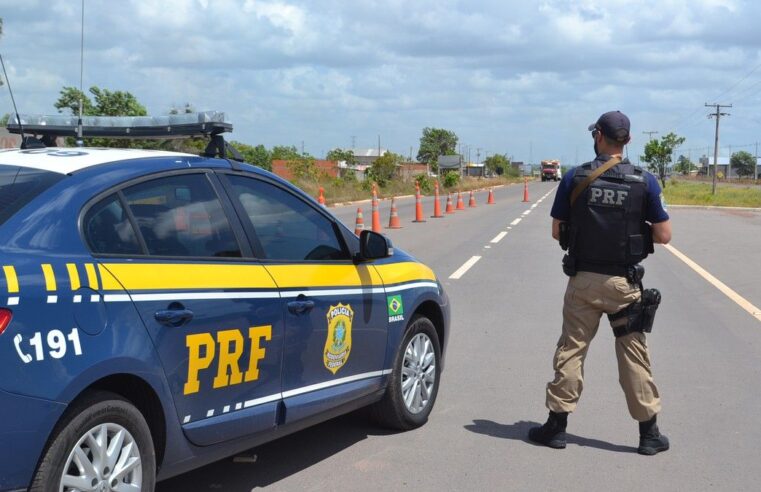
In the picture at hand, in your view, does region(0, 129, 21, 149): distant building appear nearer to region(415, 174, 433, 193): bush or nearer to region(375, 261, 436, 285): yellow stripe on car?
region(375, 261, 436, 285): yellow stripe on car

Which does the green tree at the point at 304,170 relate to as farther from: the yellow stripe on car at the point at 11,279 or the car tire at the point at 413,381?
the yellow stripe on car at the point at 11,279

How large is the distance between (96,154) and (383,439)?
2543 mm

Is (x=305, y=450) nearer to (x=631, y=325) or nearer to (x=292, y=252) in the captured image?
(x=292, y=252)

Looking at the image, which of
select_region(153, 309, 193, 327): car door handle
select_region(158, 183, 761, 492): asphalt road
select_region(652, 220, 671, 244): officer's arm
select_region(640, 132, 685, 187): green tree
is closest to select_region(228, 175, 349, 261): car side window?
select_region(153, 309, 193, 327): car door handle

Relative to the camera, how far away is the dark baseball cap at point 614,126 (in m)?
5.54

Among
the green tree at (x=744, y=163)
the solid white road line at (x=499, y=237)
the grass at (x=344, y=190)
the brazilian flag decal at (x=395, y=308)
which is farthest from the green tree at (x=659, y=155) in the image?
the green tree at (x=744, y=163)

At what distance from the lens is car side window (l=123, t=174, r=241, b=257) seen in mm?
4055

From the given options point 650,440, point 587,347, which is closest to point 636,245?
point 587,347

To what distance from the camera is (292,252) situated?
4902 millimetres

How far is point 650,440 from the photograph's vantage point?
18.3ft

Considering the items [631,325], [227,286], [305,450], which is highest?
[227,286]

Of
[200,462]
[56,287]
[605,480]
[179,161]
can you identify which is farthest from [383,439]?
[56,287]

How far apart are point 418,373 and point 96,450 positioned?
2711 millimetres

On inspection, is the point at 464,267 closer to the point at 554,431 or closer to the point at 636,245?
the point at 554,431
